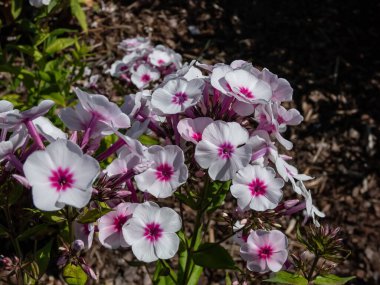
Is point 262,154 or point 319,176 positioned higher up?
point 262,154

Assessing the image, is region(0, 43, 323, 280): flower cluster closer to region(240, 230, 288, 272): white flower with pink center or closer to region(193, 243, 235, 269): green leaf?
region(240, 230, 288, 272): white flower with pink center

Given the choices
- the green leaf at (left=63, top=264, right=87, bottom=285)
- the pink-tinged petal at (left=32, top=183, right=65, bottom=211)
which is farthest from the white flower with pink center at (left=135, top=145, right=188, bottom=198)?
the green leaf at (left=63, top=264, right=87, bottom=285)

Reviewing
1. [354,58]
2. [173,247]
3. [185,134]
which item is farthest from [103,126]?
[354,58]

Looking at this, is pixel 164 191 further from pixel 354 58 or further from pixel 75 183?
pixel 354 58

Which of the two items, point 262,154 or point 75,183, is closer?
point 75,183

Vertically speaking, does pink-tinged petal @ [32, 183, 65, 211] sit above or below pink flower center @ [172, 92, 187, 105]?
below

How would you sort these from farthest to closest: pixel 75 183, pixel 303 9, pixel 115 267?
pixel 303 9
pixel 115 267
pixel 75 183

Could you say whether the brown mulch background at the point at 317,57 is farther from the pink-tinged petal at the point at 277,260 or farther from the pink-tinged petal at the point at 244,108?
the pink-tinged petal at the point at 244,108
